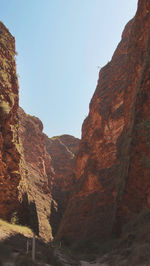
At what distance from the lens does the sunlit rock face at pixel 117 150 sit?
45.2ft

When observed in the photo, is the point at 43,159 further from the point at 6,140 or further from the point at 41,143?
the point at 6,140

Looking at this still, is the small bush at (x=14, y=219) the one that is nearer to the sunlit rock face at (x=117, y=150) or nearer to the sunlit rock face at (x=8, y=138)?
the sunlit rock face at (x=8, y=138)

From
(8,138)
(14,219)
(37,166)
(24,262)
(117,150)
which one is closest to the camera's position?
(24,262)

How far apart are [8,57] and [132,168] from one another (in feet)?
65.6

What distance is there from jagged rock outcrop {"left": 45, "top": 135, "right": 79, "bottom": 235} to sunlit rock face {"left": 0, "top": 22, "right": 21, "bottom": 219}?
2329 centimetres

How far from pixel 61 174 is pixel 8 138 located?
44.5 metres

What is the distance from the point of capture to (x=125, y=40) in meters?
42.5

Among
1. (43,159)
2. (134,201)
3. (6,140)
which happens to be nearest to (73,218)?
(6,140)

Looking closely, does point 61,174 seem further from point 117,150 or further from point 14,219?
point 14,219

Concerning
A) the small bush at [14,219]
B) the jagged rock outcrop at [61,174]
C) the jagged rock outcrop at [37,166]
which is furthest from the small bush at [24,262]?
the jagged rock outcrop at [61,174]

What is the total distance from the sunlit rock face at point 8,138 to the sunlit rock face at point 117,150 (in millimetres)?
9172

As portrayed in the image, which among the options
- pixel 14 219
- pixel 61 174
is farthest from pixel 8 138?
pixel 61 174

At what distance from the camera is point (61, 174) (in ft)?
211

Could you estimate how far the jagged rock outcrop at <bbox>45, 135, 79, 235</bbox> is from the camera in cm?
4694
